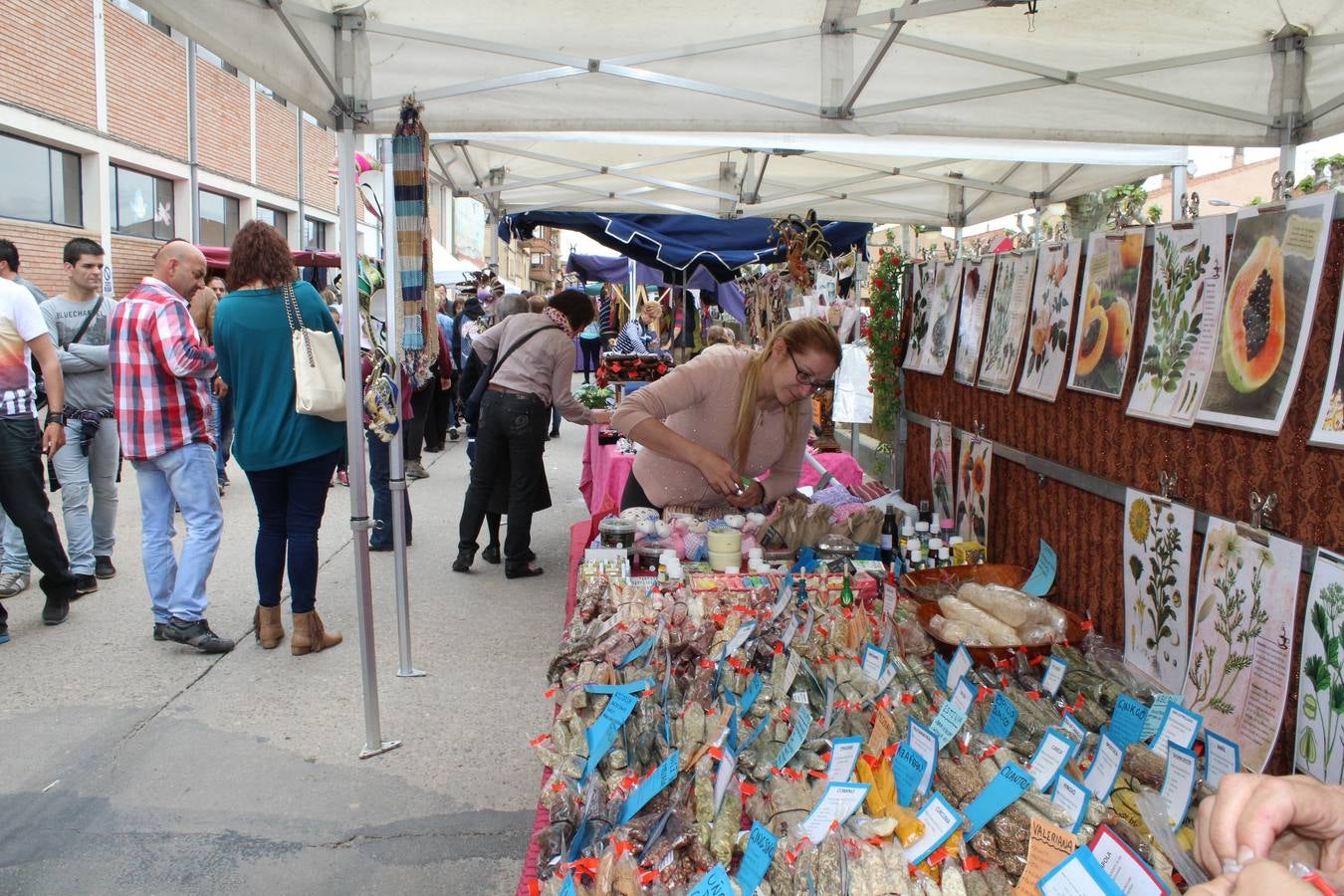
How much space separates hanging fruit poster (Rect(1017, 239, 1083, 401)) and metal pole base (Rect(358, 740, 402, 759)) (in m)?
2.61

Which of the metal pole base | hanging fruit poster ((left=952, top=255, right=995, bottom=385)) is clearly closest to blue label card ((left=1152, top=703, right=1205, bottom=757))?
hanging fruit poster ((left=952, top=255, right=995, bottom=385))

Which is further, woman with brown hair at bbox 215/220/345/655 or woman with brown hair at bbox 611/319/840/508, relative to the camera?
woman with brown hair at bbox 215/220/345/655

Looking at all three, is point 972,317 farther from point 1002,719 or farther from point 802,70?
point 1002,719

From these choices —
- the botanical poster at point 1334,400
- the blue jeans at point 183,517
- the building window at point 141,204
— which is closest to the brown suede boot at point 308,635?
the blue jeans at point 183,517

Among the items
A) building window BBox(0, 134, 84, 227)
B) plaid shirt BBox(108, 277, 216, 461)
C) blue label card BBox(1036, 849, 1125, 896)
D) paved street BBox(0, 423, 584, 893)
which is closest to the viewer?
blue label card BBox(1036, 849, 1125, 896)

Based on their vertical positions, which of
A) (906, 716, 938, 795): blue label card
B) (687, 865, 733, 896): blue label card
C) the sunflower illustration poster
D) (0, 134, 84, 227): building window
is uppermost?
(0, 134, 84, 227): building window

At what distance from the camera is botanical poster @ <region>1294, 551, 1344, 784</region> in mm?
1714

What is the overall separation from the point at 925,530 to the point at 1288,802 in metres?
2.35

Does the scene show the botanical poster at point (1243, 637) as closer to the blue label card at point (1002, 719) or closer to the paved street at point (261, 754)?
the blue label card at point (1002, 719)

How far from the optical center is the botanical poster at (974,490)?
3.35 meters

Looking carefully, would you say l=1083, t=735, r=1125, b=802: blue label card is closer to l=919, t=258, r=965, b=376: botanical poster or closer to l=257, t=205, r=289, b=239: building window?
l=919, t=258, r=965, b=376: botanical poster

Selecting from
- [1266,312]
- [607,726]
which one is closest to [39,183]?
[607,726]

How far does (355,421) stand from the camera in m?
3.21

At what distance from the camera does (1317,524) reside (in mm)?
1785
